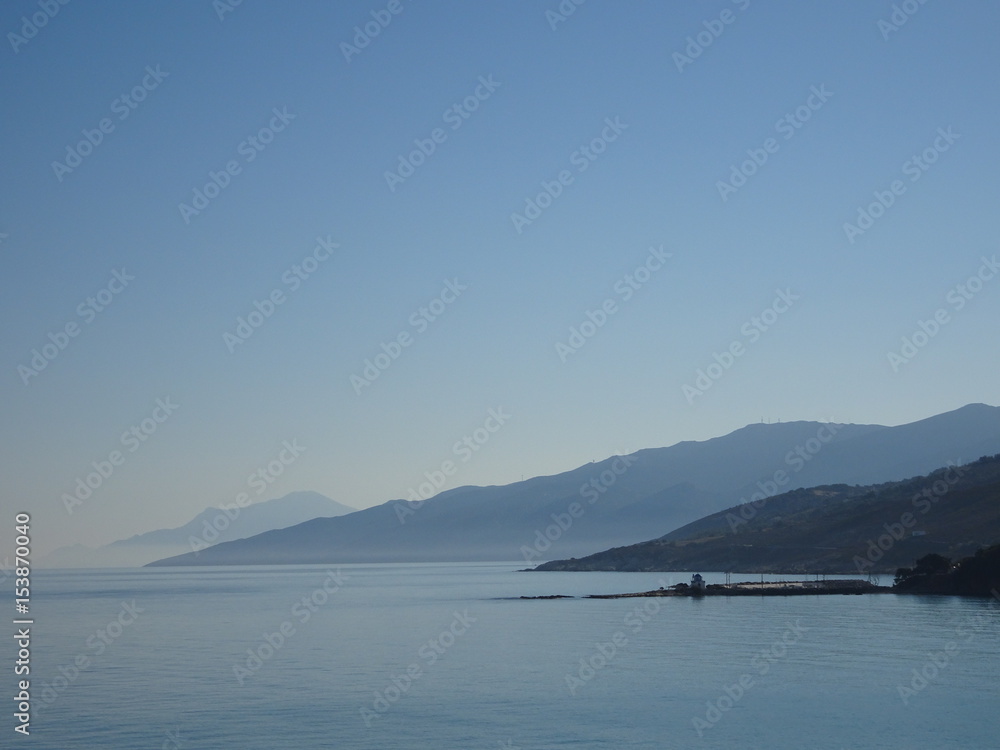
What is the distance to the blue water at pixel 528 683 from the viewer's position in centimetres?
4122

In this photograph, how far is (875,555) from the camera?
7136 inches

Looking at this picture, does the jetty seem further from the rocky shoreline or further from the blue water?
the blue water

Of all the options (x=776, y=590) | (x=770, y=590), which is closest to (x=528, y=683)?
(x=776, y=590)

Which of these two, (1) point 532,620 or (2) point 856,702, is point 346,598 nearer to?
(1) point 532,620

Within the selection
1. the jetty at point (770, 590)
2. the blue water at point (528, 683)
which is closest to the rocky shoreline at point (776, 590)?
the jetty at point (770, 590)

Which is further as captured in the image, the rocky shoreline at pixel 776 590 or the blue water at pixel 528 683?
the rocky shoreline at pixel 776 590

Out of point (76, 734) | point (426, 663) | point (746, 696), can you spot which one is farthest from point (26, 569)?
point (746, 696)

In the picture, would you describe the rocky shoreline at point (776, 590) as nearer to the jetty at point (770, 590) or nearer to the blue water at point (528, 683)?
the jetty at point (770, 590)

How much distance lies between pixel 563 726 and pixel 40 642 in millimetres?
55709

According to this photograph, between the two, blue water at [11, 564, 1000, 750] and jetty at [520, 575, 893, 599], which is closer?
blue water at [11, 564, 1000, 750]

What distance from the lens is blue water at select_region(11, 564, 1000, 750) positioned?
4122 cm

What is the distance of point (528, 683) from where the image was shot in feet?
179

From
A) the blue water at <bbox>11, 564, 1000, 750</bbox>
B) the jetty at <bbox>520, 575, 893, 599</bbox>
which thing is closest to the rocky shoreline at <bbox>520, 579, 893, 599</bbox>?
the jetty at <bbox>520, 575, 893, 599</bbox>

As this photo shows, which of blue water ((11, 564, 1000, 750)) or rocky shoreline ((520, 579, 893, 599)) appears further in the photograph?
rocky shoreline ((520, 579, 893, 599))
